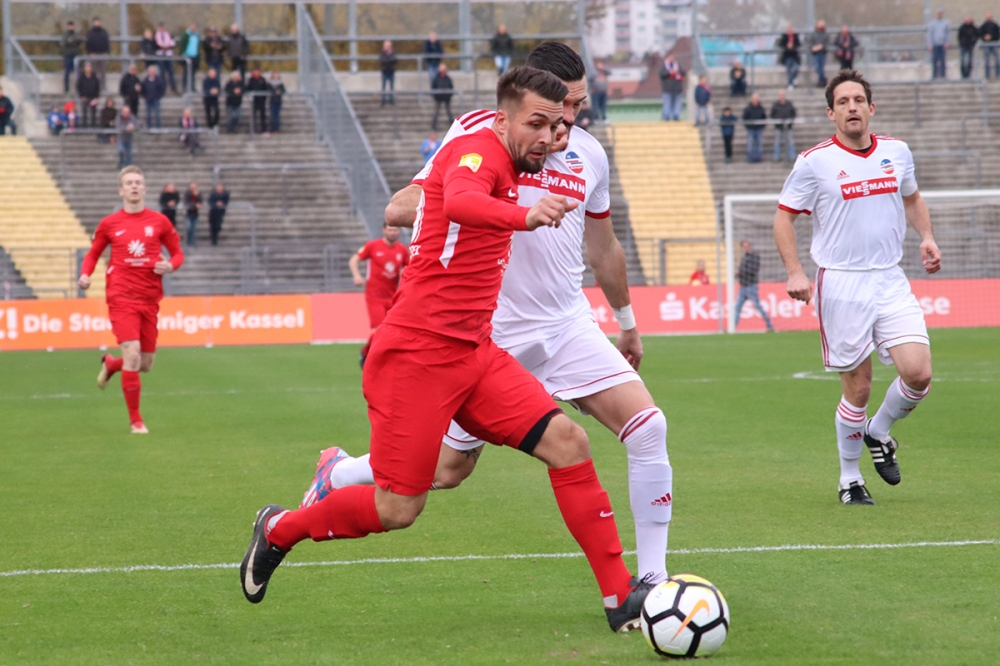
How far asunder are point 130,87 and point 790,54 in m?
18.0

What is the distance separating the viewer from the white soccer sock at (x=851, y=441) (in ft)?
25.7

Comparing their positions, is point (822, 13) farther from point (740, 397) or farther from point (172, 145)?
point (740, 397)

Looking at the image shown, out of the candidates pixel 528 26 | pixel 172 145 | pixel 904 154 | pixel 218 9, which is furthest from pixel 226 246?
pixel 904 154

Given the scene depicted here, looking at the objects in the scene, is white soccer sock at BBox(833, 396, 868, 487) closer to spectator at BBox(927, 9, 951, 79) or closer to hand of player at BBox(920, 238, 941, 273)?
hand of player at BBox(920, 238, 941, 273)

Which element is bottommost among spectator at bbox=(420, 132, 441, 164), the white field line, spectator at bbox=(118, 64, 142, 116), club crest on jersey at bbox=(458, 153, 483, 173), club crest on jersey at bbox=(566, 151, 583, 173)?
the white field line

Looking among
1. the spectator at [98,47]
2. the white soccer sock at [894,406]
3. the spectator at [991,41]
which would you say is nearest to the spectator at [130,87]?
the spectator at [98,47]

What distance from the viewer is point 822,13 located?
41250 mm

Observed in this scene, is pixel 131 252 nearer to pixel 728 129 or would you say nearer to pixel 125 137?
pixel 125 137

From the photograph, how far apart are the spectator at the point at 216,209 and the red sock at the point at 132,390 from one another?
1907cm

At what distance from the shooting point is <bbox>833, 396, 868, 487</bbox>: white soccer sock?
784 centimetres

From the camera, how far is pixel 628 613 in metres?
5.03

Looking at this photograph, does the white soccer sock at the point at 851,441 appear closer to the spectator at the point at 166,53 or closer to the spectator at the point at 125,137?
the spectator at the point at 125,137

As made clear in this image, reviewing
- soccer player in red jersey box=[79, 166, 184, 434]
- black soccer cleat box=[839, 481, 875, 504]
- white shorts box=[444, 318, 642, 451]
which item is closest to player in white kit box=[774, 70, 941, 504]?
black soccer cleat box=[839, 481, 875, 504]

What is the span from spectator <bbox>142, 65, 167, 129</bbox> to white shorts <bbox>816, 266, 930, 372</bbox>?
29073 mm
